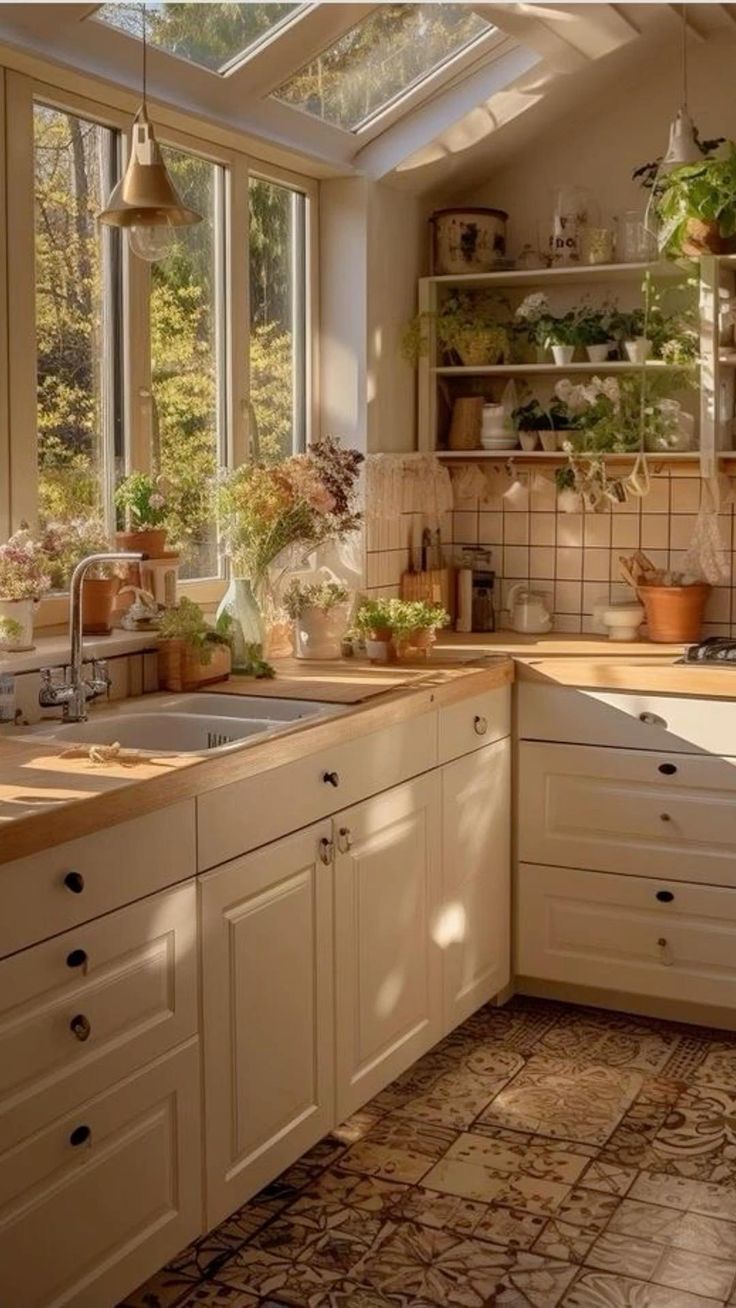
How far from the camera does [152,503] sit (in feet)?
11.2

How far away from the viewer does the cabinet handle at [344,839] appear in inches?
117

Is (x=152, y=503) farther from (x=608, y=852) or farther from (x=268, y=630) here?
(x=608, y=852)

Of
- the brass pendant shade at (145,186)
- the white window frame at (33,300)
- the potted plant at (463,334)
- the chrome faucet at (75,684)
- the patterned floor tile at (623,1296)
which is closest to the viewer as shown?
the patterned floor tile at (623,1296)

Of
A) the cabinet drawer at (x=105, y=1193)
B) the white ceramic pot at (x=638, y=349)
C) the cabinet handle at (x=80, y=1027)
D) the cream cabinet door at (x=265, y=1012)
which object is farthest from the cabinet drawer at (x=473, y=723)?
the cabinet handle at (x=80, y=1027)

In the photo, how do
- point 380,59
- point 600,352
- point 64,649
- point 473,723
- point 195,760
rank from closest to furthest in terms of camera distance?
1. point 195,760
2. point 64,649
3. point 473,723
4. point 380,59
5. point 600,352

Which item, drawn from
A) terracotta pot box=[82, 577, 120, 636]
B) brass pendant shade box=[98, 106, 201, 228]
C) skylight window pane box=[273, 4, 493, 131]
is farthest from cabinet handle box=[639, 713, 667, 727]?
skylight window pane box=[273, 4, 493, 131]

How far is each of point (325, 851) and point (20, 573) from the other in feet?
2.69

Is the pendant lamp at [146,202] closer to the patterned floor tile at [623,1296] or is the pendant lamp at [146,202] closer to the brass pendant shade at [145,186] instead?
the brass pendant shade at [145,186]

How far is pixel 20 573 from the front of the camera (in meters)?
3.04

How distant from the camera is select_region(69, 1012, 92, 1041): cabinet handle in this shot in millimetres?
2207

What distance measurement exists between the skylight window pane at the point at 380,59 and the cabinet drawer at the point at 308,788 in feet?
5.43

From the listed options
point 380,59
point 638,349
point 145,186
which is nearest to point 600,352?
point 638,349

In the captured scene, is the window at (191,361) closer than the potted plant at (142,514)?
No

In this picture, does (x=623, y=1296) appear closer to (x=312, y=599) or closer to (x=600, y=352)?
(x=312, y=599)
